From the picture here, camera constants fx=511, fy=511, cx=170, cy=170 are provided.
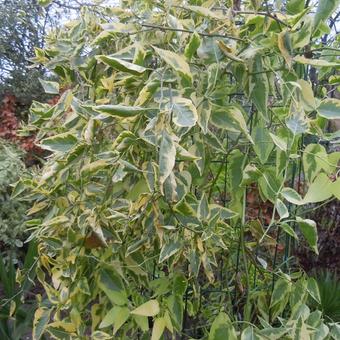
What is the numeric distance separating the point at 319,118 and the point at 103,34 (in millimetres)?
466

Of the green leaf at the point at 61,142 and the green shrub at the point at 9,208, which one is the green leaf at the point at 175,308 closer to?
the green leaf at the point at 61,142

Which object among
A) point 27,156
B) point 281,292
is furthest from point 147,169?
point 27,156

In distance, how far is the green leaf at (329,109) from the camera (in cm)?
96

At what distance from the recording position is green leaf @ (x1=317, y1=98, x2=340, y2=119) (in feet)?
3.14

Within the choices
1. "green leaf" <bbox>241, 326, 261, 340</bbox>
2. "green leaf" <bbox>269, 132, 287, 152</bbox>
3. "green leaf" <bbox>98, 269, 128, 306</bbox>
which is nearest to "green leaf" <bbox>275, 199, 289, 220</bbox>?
"green leaf" <bbox>269, 132, 287, 152</bbox>

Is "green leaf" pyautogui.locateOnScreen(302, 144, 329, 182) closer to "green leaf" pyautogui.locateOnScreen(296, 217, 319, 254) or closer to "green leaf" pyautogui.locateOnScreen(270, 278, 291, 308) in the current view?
"green leaf" pyautogui.locateOnScreen(296, 217, 319, 254)

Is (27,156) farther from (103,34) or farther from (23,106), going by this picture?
(103,34)

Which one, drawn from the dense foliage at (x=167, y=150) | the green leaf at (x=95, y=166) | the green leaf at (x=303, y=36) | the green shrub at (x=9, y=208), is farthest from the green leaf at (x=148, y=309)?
the green shrub at (x=9, y=208)

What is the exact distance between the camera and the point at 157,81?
2.92 feet

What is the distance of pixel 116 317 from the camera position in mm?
1037

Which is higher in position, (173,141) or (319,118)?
(173,141)

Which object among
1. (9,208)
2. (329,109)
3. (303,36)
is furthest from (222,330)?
(9,208)

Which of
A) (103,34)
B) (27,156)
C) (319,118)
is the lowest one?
(27,156)

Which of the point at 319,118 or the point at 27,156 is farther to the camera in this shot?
the point at 27,156
